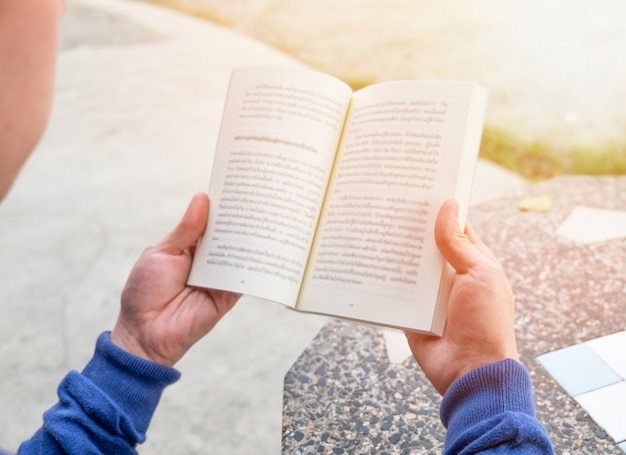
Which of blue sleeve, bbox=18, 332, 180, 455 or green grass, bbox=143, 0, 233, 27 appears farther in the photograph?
green grass, bbox=143, 0, 233, 27

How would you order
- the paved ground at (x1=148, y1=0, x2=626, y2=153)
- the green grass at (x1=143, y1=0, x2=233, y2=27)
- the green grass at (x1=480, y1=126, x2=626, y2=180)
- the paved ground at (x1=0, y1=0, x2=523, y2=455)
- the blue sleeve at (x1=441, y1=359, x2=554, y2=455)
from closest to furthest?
the blue sleeve at (x1=441, y1=359, x2=554, y2=455)
the paved ground at (x1=0, y1=0, x2=523, y2=455)
the green grass at (x1=480, y1=126, x2=626, y2=180)
the paved ground at (x1=148, y1=0, x2=626, y2=153)
the green grass at (x1=143, y1=0, x2=233, y2=27)

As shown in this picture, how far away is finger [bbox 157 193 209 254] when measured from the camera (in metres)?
0.83

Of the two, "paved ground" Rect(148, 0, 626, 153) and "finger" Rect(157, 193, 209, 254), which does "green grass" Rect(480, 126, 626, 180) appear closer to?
"paved ground" Rect(148, 0, 626, 153)

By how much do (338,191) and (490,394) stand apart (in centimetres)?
31

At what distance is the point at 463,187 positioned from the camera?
75 centimetres

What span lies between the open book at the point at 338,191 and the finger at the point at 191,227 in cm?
1

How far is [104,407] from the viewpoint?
2.46 feet

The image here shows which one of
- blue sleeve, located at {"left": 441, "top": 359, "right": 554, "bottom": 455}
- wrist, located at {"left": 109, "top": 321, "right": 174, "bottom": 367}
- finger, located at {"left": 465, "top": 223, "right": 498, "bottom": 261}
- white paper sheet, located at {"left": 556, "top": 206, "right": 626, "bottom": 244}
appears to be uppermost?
white paper sheet, located at {"left": 556, "top": 206, "right": 626, "bottom": 244}

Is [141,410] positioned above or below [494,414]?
below

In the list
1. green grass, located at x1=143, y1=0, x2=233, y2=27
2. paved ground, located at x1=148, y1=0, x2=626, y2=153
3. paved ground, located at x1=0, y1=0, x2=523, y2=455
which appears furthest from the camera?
green grass, located at x1=143, y1=0, x2=233, y2=27

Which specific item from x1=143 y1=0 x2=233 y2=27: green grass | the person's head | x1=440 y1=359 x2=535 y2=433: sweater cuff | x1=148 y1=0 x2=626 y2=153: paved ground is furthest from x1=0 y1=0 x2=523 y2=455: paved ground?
the person's head

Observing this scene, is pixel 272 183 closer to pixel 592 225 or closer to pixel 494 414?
pixel 494 414

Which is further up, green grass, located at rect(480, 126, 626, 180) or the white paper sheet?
green grass, located at rect(480, 126, 626, 180)

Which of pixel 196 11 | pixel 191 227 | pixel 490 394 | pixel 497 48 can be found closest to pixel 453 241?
pixel 490 394
